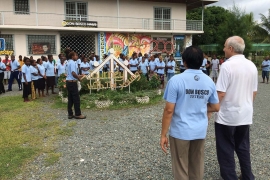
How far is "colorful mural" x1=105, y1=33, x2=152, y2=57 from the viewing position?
1966 cm

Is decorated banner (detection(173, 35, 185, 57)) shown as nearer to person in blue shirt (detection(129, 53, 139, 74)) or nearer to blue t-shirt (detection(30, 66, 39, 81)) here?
person in blue shirt (detection(129, 53, 139, 74))

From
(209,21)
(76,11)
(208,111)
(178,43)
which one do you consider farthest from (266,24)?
(208,111)

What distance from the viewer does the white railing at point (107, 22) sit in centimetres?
1702

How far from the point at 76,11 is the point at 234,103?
17345mm

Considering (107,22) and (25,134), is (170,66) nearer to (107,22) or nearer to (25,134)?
(25,134)

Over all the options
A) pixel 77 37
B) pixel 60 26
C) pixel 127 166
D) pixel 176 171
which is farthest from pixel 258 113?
pixel 77 37

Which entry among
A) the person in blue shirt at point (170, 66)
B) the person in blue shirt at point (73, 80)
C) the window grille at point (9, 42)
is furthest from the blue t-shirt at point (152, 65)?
the window grille at point (9, 42)

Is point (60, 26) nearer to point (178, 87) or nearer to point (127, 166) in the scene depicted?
point (127, 166)

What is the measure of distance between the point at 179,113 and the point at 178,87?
0.93ft

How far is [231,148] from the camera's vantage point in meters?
3.45

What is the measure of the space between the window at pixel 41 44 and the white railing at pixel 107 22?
2.71ft

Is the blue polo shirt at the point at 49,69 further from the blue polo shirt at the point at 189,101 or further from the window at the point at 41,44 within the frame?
the blue polo shirt at the point at 189,101

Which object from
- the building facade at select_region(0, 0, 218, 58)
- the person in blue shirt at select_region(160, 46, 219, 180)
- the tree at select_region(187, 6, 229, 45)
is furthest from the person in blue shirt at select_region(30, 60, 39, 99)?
the tree at select_region(187, 6, 229, 45)

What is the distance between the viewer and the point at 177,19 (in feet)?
71.5
